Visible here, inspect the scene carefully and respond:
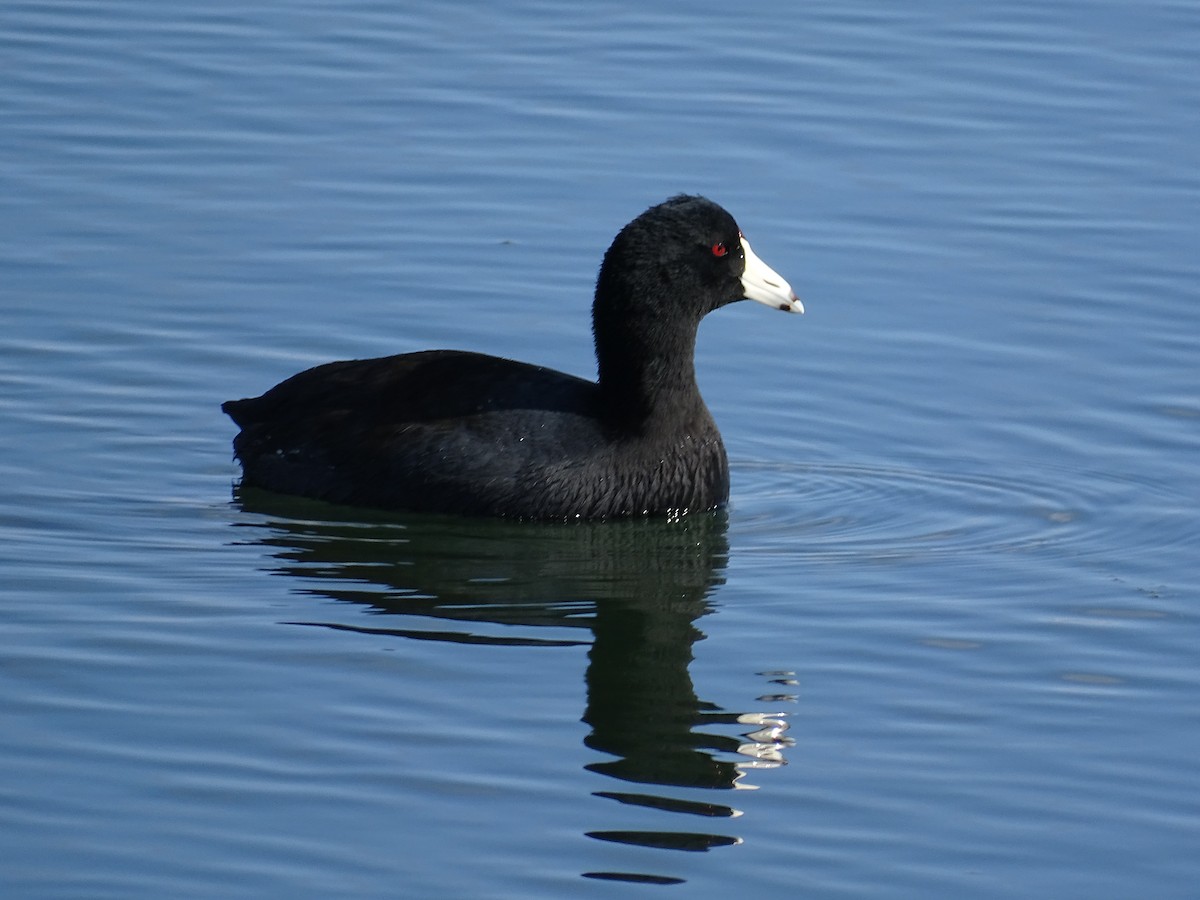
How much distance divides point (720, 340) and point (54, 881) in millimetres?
6723

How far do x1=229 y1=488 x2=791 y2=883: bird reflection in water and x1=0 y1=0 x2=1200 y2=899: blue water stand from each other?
1.1 inches

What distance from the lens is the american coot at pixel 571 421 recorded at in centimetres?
997

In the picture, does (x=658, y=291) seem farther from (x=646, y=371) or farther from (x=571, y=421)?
(x=571, y=421)

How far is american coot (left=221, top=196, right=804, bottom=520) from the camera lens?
997cm

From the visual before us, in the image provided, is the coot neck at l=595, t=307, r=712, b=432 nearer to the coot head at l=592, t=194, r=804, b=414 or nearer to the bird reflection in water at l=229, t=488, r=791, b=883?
Answer: the coot head at l=592, t=194, r=804, b=414

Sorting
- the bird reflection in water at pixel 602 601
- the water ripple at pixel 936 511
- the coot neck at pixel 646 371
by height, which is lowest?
the bird reflection in water at pixel 602 601

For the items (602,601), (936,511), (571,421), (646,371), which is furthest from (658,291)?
(602,601)

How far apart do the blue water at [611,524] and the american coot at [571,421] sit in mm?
166

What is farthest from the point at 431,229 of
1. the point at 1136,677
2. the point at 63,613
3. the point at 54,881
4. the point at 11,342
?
the point at 54,881

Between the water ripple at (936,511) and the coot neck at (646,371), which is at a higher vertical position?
the coot neck at (646,371)

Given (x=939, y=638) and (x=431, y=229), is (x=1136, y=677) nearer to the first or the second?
(x=939, y=638)

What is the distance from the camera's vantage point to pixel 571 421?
398 inches

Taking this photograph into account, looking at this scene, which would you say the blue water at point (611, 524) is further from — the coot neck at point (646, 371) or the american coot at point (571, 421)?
the coot neck at point (646, 371)

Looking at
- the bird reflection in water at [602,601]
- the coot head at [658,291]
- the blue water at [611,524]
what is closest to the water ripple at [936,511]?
the blue water at [611,524]
